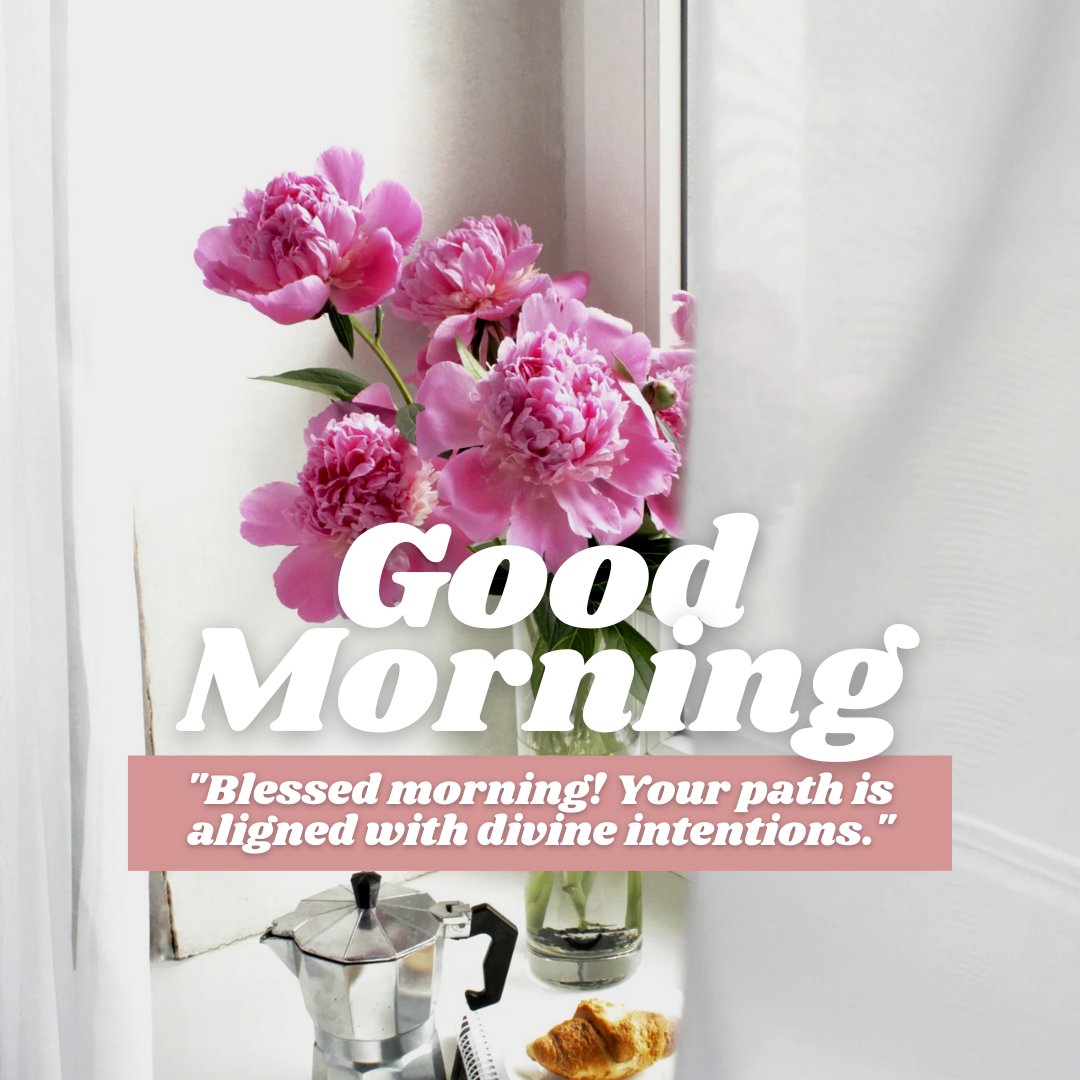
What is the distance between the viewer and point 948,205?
22 cm

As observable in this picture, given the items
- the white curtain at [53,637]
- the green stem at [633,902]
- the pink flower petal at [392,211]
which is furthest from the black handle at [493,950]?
the pink flower petal at [392,211]

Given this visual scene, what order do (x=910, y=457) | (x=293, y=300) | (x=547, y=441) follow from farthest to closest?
(x=293, y=300) < (x=547, y=441) < (x=910, y=457)

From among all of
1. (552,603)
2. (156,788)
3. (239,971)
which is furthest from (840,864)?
(239,971)

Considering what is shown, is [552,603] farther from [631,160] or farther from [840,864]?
[631,160]

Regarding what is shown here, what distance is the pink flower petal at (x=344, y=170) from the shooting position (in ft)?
2.03

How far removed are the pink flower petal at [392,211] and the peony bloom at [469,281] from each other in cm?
5

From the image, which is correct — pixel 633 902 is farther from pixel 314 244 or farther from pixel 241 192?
pixel 241 192

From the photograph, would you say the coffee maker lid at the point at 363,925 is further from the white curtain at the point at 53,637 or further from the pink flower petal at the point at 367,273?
the pink flower petal at the point at 367,273

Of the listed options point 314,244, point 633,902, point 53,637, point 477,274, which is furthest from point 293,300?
point 633,902

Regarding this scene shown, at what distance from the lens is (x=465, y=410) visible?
1.81 ft

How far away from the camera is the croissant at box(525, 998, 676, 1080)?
2.35 ft

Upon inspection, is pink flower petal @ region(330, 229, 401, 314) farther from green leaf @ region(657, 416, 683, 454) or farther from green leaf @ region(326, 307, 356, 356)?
green leaf @ region(657, 416, 683, 454)

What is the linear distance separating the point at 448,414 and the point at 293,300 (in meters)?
0.13

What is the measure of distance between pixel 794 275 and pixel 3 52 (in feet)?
1.79
